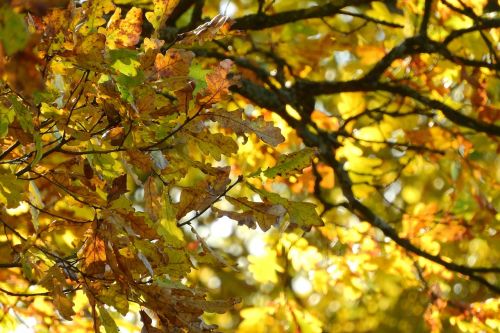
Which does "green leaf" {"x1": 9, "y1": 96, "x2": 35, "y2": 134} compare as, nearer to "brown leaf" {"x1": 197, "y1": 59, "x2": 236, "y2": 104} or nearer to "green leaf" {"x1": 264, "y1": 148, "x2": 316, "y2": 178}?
"brown leaf" {"x1": 197, "y1": 59, "x2": 236, "y2": 104}

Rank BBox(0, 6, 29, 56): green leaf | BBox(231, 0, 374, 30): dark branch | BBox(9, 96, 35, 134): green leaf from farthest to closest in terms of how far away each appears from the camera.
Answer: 1. BBox(231, 0, 374, 30): dark branch
2. BBox(9, 96, 35, 134): green leaf
3. BBox(0, 6, 29, 56): green leaf

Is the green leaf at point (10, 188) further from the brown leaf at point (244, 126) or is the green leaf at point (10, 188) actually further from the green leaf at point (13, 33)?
the green leaf at point (13, 33)

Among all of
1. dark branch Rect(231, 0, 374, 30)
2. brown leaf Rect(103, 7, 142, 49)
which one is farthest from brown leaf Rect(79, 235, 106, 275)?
dark branch Rect(231, 0, 374, 30)

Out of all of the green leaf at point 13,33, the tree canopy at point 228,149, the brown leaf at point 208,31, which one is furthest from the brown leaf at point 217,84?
the green leaf at point 13,33

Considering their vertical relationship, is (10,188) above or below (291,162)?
above

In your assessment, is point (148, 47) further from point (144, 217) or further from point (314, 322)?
point (314, 322)

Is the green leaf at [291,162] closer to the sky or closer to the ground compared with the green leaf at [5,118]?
closer to the ground

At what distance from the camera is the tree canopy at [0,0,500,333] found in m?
1.24

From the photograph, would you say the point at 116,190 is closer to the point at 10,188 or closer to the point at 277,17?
the point at 10,188

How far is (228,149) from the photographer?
1364 millimetres

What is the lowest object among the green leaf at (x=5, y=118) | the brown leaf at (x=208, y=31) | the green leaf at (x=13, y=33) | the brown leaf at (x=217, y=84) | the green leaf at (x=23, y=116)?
the brown leaf at (x=217, y=84)

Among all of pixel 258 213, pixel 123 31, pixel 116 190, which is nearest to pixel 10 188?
pixel 116 190

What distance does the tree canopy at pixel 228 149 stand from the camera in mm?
1240

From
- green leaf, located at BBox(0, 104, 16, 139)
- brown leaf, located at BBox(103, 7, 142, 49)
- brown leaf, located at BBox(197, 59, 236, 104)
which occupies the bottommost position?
brown leaf, located at BBox(197, 59, 236, 104)
